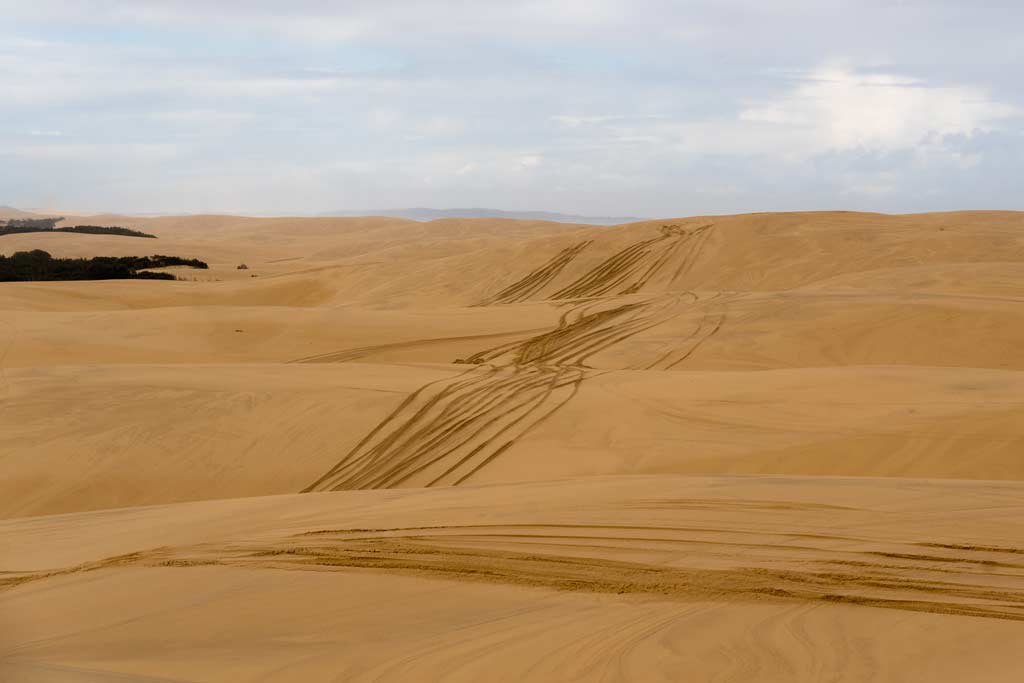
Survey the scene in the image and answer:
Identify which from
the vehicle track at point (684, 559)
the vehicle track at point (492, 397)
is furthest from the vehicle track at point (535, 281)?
the vehicle track at point (684, 559)

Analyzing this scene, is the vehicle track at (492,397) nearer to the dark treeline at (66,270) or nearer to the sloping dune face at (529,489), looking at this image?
the sloping dune face at (529,489)

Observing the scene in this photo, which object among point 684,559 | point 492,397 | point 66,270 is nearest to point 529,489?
point 684,559

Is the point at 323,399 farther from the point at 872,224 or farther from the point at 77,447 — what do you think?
the point at 872,224

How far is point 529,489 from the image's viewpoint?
266 inches

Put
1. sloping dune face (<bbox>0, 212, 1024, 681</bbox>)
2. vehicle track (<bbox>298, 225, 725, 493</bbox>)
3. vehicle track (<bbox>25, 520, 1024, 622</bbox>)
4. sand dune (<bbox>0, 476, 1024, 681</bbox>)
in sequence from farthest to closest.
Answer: vehicle track (<bbox>298, 225, 725, 493</bbox>), vehicle track (<bbox>25, 520, 1024, 622</bbox>), sloping dune face (<bbox>0, 212, 1024, 681</bbox>), sand dune (<bbox>0, 476, 1024, 681</bbox>)

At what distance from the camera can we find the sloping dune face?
3895mm

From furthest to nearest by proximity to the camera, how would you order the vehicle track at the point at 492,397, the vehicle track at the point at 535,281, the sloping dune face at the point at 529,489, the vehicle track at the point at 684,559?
the vehicle track at the point at 535,281
the vehicle track at the point at 492,397
the vehicle track at the point at 684,559
the sloping dune face at the point at 529,489

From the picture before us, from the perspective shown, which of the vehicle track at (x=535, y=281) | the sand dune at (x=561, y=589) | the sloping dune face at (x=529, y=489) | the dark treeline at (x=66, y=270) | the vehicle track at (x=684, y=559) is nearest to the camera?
the sand dune at (x=561, y=589)

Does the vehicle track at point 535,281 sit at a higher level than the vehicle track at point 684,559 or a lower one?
higher

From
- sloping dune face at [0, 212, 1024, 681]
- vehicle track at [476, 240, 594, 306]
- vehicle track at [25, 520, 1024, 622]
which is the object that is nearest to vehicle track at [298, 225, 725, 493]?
sloping dune face at [0, 212, 1024, 681]

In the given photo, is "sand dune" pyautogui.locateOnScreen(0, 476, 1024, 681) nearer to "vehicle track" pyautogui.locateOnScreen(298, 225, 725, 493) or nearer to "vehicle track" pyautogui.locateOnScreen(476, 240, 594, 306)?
"vehicle track" pyautogui.locateOnScreen(298, 225, 725, 493)

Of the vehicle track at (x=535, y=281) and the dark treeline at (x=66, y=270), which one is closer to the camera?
the vehicle track at (x=535, y=281)

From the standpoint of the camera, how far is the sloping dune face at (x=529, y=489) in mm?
3895

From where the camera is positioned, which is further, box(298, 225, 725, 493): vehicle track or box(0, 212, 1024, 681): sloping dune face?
box(298, 225, 725, 493): vehicle track
